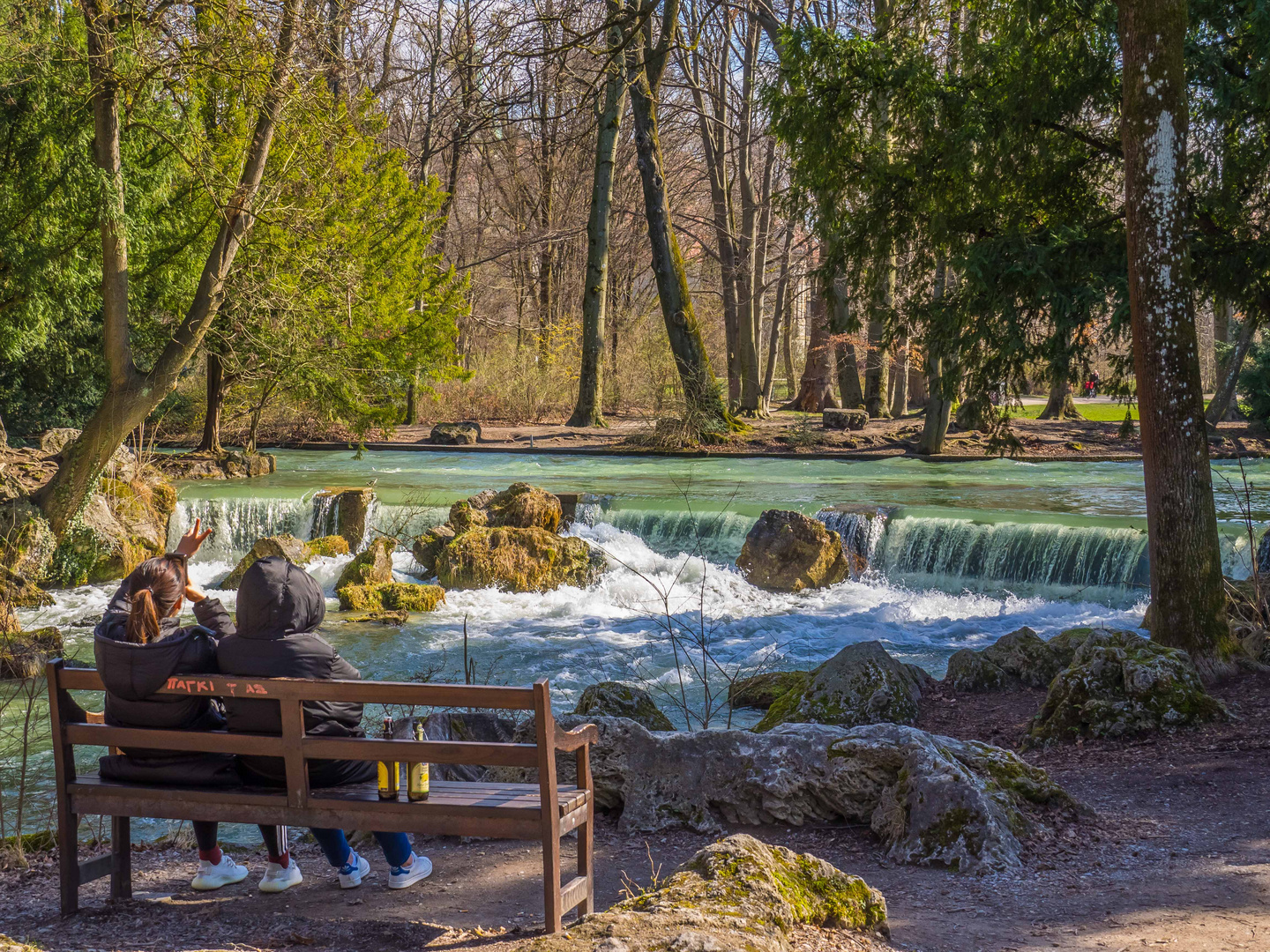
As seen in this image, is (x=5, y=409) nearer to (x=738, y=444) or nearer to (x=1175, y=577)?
(x=738, y=444)

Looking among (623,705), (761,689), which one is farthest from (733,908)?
(761,689)

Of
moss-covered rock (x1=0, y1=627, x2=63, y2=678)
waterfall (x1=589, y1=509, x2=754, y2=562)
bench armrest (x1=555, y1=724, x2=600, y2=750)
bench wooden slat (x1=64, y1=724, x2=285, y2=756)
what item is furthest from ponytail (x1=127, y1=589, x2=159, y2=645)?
waterfall (x1=589, y1=509, x2=754, y2=562)

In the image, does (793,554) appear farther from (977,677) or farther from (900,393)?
(900,393)

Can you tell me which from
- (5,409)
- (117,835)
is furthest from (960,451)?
(117,835)

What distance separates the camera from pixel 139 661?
3.81 meters

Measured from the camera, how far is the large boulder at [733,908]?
2.89 m

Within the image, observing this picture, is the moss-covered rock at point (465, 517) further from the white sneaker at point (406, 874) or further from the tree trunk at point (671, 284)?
the white sneaker at point (406, 874)

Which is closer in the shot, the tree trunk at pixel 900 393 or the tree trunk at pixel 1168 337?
the tree trunk at pixel 1168 337

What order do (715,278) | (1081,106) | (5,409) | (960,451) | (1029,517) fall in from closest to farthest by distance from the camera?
(1081,106), (1029,517), (5,409), (960,451), (715,278)

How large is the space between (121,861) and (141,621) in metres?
0.95

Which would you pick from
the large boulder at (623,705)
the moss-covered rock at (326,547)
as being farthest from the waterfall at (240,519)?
the large boulder at (623,705)

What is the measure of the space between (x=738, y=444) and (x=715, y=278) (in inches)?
859

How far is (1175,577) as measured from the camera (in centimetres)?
740

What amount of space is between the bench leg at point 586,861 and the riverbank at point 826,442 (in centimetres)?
1860
